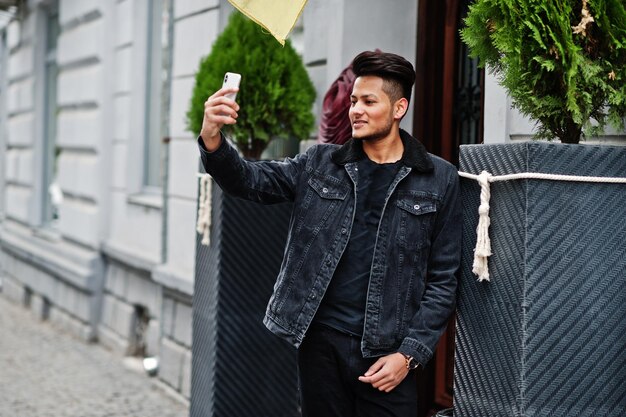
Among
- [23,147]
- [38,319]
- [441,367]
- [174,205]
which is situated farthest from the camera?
[23,147]

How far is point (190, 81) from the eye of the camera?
7875mm

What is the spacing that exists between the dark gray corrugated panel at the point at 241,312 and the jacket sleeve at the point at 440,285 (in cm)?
241

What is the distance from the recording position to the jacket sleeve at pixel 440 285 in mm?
3252

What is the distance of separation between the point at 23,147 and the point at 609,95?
463 inches

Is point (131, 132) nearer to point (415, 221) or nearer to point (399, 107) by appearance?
point (399, 107)

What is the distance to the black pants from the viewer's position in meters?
3.37

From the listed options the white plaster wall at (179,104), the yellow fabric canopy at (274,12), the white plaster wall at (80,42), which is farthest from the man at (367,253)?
the white plaster wall at (80,42)

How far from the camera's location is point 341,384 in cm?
345

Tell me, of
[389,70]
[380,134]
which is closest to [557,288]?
[380,134]

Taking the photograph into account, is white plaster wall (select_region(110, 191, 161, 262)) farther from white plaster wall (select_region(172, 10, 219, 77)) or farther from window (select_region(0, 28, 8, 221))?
window (select_region(0, 28, 8, 221))

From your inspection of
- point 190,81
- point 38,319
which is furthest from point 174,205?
point 38,319

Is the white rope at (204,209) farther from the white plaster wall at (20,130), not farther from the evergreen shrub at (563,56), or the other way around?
the white plaster wall at (20,130)

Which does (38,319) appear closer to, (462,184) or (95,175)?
(95,175)

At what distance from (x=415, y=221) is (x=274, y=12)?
0.95 metres
